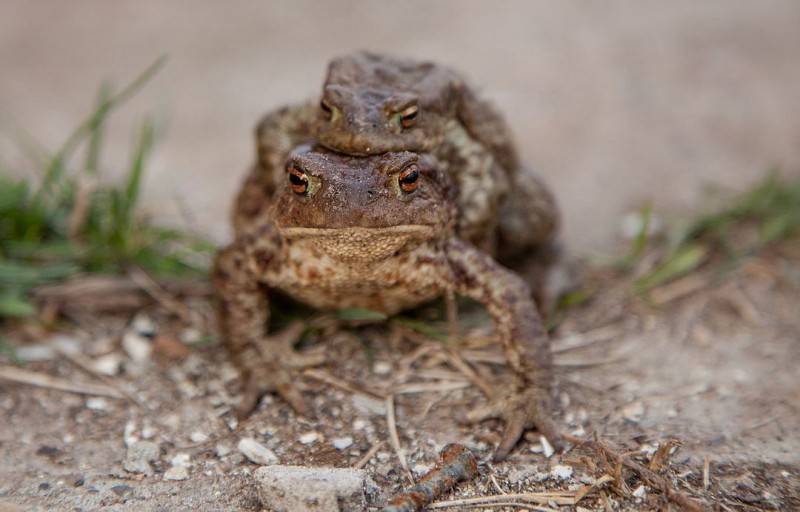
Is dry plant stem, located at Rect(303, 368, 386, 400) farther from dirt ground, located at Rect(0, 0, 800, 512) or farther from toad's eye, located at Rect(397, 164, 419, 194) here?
toad's eye, located at Rect(397, 164, 419, 194)

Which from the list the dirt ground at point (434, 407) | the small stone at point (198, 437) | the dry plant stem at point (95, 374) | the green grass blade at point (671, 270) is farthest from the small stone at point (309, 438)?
the green grass blade at point (671, 270)

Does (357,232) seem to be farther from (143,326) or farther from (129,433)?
(143,326)

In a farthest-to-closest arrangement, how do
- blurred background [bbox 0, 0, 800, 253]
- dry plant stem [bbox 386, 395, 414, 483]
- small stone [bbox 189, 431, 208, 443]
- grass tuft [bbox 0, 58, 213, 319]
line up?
blurred background [bbox 0, 0, 800, 253], grass tuft [bbox 0, 58, 213, 319], small stone [bbox 189, 431, 208, 443], dry plant stem [bbox 386, 395, 414, 483]

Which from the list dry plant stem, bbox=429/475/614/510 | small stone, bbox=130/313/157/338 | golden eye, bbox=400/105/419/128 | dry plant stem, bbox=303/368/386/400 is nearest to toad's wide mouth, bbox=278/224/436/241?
golden eye, bbox=400/105/419/128

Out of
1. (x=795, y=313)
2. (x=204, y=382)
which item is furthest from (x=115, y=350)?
(x=795, y=313)

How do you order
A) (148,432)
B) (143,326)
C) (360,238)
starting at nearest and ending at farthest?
(360,238) → (148,432) → (143,326)

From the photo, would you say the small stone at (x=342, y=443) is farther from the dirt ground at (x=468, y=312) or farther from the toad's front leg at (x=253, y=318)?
the toad's front leg at (x=253, y=318)

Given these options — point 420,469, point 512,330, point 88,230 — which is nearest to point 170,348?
point 88,230

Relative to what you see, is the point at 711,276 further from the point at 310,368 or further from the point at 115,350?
the point at 115,350
